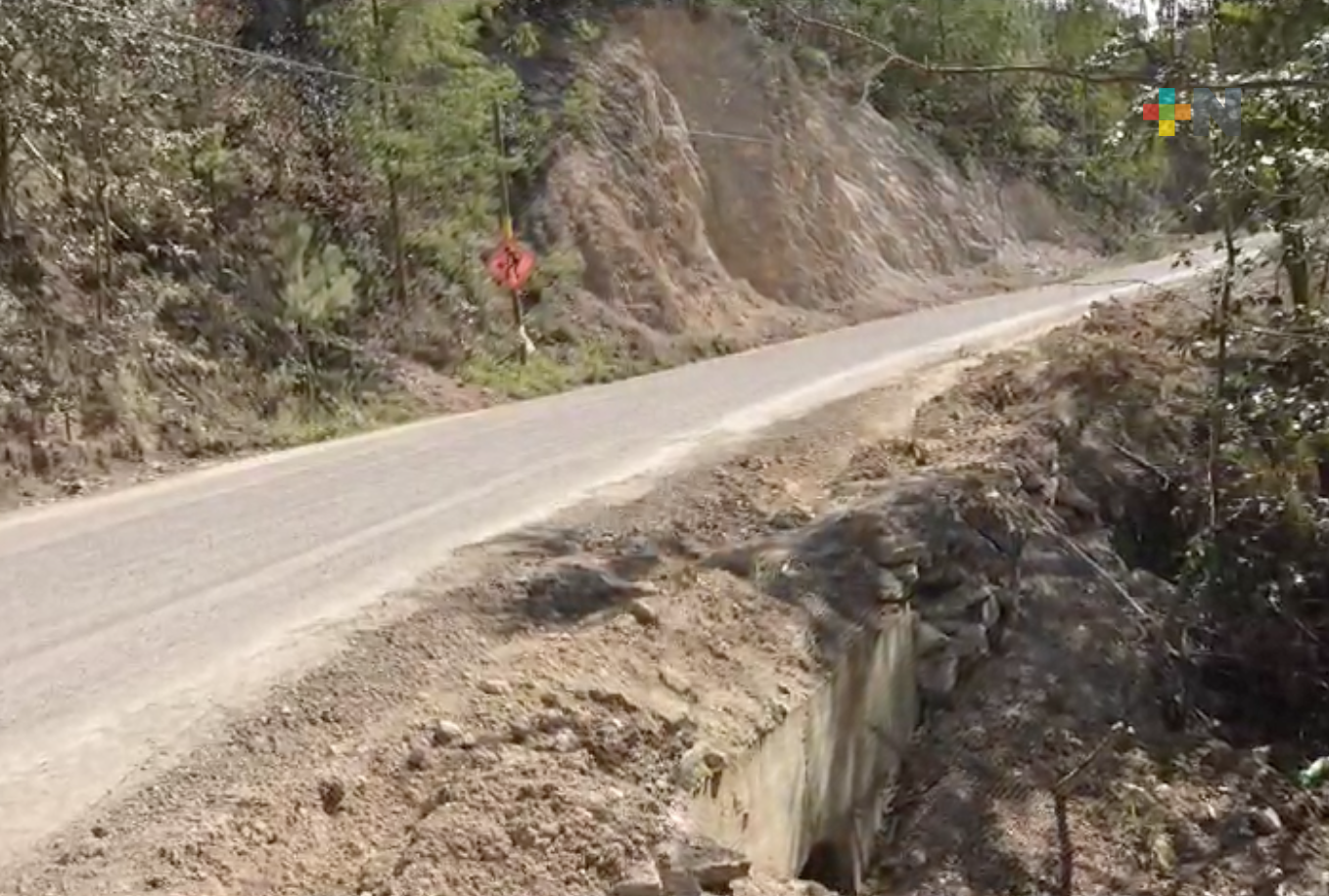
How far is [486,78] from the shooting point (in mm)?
20781

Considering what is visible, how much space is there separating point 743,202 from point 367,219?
465 inches

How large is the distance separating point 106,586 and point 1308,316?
8054mm

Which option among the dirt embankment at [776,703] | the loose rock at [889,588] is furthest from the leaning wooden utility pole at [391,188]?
the loose rock at [889,588]

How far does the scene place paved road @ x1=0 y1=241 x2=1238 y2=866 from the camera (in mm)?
6039

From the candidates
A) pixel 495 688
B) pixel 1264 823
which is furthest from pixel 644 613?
pixel 1264 823

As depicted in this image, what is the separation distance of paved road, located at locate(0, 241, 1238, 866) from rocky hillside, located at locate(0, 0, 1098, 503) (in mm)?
1969

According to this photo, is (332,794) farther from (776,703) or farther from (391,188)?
(391,188)

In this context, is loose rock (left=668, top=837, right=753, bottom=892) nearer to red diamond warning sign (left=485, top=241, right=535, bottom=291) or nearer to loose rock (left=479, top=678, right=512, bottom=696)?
loose rock (left=479, top=678, right=512, bottom=696)

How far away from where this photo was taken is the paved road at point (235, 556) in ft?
19.8

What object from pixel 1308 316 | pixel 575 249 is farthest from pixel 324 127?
pixel 1308 316

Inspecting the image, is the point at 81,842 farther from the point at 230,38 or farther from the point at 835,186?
the point at 835,186

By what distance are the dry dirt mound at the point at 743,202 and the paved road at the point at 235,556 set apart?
8.45 metres

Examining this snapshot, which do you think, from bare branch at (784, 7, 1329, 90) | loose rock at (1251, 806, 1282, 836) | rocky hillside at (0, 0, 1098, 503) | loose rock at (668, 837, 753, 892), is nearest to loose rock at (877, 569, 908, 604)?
loose rock at (1251, 806, 1282, 836)

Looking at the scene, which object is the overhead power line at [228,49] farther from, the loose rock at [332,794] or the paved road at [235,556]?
the loose rock at [332,794]
